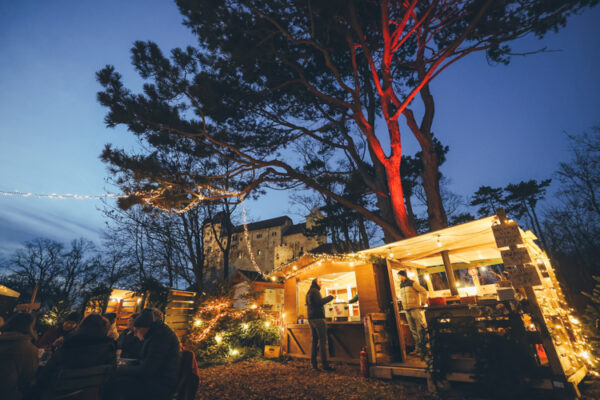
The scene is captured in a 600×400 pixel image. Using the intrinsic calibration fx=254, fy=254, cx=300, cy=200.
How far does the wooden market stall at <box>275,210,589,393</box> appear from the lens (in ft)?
12.8

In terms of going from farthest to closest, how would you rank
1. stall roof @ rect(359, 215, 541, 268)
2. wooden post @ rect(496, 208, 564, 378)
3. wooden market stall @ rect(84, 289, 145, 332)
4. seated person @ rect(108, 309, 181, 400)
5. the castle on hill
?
the castle on hill, wooden market stall @ rect(84, 289, 145, 332), stall roof @ rect(359, 215, 541, 268), wooden post @ rect(496, 208, 564, 378), seated person @ rect(108, 309, 181, 400)

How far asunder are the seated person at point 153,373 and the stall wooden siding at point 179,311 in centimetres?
591

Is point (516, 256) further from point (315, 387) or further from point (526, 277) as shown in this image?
point (315, 387)

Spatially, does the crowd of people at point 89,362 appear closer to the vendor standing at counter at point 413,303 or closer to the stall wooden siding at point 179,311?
the vendor standing at counter at point 413,303

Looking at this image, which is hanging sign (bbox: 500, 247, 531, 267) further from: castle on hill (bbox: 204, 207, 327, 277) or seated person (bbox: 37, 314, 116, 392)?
castle on hill (bbox: 204, 207, 327, 277)

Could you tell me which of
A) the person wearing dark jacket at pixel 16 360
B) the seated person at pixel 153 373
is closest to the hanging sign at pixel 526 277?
the seated person at pixel 153 373

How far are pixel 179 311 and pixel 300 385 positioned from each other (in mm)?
5380

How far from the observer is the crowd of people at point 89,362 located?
92.8 inches

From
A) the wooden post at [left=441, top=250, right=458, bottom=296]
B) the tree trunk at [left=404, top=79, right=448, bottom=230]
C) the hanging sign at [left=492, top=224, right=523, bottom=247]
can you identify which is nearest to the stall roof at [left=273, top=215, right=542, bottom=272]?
the wooden post at [left=441, top=250, right=458, bottom=296]

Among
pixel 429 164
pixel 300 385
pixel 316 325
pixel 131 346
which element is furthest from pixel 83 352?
pixel 429 164

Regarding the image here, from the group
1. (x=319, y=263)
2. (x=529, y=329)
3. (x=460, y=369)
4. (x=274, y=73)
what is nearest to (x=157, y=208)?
(x=319, y=263)

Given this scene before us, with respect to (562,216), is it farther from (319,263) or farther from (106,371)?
(106,371)

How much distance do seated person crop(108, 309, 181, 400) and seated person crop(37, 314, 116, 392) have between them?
237mm

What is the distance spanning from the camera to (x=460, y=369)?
4098 mm
